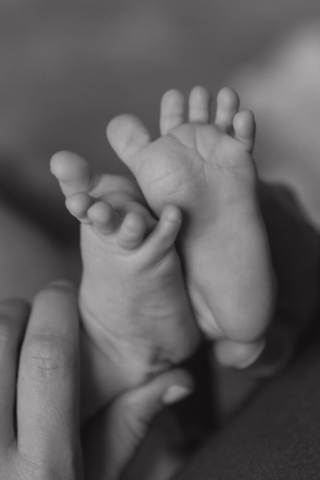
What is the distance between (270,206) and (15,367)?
413 millimetres

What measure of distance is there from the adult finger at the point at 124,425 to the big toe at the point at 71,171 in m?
0.26

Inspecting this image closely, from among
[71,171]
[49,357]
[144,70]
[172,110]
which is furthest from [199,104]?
[144,70]

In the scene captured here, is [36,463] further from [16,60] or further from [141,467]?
[16,60]

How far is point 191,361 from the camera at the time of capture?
2.82 ft

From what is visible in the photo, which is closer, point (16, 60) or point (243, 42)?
point (16, 60)

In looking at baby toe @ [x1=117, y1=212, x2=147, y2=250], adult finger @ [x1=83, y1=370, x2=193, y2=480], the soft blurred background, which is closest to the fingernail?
adult finger @ [x1=83, y1=370, x2=193, y2=480]

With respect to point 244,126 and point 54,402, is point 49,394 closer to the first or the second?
point 54,402

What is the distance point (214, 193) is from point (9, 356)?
0.88 ft

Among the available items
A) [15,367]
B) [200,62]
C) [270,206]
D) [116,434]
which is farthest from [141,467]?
[200,62]

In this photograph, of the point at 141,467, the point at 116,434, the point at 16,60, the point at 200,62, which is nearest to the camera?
the point at 116,434

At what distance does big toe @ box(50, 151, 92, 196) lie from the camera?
1.77 ft

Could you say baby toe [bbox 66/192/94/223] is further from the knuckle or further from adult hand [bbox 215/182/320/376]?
adult hand [bbox 215/182/320/376]

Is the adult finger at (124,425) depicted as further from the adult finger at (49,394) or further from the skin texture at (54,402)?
the adult finger at (49,394)

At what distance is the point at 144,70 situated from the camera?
124 centimetres
